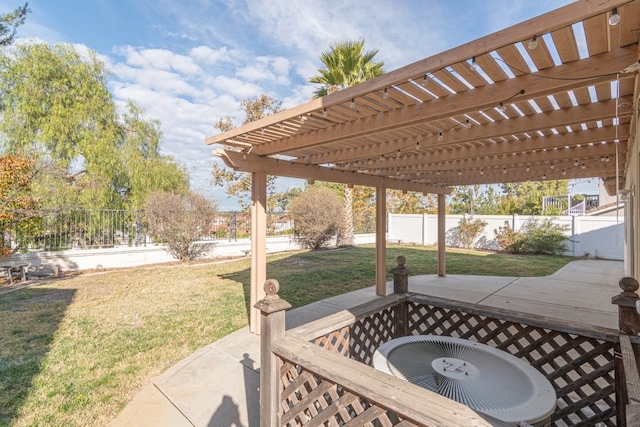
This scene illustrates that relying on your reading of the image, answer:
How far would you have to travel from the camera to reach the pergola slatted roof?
1.85m

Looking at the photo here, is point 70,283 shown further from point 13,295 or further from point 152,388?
point 152,388

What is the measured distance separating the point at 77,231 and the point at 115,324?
21.3 feet

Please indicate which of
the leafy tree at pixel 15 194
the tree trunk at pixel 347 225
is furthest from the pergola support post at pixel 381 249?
the tree trunk at pixel 347 225

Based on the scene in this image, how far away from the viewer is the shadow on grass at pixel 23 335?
10.3 feet

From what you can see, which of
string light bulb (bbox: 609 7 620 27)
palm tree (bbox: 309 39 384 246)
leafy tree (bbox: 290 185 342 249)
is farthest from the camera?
leafy tree (bbox: 290 185 342 249)

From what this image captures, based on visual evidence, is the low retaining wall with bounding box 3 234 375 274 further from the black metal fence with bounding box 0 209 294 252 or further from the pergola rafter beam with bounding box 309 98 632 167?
the pergola rafter beam with bounding box 309 98 632 167

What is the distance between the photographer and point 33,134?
11.1m

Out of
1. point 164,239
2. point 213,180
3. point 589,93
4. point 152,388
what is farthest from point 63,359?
point 213,180

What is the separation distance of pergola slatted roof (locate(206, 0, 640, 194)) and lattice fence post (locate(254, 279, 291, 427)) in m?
1.74

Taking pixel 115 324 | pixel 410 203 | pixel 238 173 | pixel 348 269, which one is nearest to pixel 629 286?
pixel 115 324

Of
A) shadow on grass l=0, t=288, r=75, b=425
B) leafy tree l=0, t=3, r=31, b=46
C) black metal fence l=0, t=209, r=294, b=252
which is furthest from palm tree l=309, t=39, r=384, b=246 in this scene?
shadow on grass l=0, t=288, r=75, b=425

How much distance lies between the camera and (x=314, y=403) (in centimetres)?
197

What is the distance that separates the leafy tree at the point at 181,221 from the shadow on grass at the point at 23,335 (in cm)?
394

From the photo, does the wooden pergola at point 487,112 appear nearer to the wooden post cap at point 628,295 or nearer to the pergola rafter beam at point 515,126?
the pergola rafter beam at point 515,126
